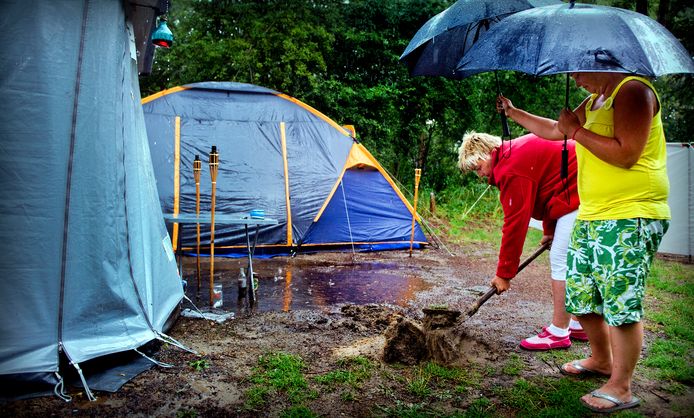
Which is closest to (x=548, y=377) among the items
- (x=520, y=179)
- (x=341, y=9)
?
(x=520, y=179)

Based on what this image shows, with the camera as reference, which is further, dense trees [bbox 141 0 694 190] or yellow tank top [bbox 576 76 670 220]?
dense trees [bbox 141 0 694 190]

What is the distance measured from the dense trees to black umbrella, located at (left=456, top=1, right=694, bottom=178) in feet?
28.5

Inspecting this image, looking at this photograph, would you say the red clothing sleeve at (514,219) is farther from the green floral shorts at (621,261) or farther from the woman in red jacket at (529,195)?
the green floral shorts at (621,261)

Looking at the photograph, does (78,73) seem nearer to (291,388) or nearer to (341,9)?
(291,388)

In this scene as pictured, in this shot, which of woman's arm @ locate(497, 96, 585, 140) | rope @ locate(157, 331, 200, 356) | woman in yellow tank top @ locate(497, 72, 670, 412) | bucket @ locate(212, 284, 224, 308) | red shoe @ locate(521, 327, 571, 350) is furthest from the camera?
bucket @ locate(212, 284, 224, 308)

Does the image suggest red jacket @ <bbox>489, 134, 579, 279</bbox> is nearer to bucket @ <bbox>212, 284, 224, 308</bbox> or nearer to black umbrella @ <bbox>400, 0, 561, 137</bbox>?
black umbrella @ <bbox>400, 0, 561, 137</bbox>

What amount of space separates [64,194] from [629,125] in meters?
2.74

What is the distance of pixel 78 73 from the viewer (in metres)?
2.70

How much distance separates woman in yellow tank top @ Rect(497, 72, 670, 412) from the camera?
2199mm

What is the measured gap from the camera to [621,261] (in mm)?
2229

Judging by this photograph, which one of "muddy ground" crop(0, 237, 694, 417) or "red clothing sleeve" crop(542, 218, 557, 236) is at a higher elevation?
"red clothing sleeve" crop(542, 218, 557, 236)

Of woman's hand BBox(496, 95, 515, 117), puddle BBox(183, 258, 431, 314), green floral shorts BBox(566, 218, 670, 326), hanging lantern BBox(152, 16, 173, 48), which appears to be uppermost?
hanging lantern BBox(152, 16, 173, 48)

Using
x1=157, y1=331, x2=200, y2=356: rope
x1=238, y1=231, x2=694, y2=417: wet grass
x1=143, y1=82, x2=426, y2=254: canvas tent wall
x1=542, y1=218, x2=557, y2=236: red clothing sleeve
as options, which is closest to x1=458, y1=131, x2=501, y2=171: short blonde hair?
x1=542, y1=218, x2=557, y2=236: red clothing sleeve

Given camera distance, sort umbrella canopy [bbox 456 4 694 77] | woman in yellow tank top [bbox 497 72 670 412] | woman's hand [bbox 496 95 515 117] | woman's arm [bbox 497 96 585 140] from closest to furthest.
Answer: umbrella canopy [bbox 456 4 694 77]
woman in yellow tank top [bbox 497 72 670 412]
woman's arm [bbox 497 96 585 140]
woman's hand [bbox 496 95 515 117]
